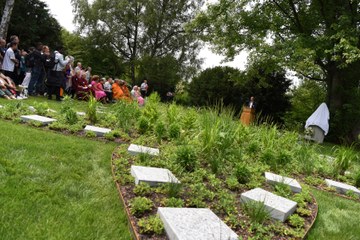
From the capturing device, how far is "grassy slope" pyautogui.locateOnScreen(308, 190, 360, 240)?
2928 millimetres

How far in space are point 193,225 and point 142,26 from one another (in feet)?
78.8

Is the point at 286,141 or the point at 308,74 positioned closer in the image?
the point at 286,141

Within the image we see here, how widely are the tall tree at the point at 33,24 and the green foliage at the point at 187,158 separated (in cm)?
1740

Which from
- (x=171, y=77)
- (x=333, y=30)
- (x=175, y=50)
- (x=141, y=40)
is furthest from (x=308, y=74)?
(x=141, y=40)

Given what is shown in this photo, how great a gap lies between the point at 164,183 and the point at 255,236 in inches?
39.9

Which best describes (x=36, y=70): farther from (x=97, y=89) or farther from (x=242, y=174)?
(x=242, y=174)

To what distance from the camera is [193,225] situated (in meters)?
2.28

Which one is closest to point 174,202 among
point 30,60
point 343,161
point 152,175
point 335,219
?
point 152,175

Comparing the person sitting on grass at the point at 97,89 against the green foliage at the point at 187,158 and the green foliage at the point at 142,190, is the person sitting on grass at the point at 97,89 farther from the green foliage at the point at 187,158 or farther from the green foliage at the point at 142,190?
the green foliage at the point at 142,190

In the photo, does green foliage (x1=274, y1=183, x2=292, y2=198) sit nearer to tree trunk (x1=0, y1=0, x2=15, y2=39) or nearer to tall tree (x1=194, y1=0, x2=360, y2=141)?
tall tree (x1=194, y1=0, x2=360, y2=141)

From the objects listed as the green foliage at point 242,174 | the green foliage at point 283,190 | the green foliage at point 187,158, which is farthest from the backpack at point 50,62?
the green foliage at point 283,190

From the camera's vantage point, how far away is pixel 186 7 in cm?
2412

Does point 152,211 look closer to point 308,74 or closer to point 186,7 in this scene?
point 308,74

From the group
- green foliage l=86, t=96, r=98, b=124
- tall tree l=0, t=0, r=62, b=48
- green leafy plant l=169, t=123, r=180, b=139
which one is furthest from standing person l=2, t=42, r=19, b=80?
tall tree l=0, t=0, r=62, b=48
